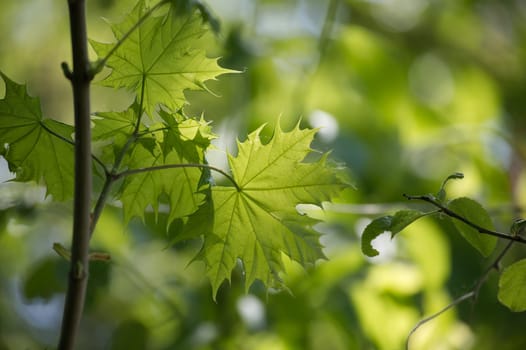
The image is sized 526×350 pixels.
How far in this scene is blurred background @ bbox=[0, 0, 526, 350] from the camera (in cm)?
92

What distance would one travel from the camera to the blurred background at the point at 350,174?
92 centimetres

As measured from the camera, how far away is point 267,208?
15.4 inches

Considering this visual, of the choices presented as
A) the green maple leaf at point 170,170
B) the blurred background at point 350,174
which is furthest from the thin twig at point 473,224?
the blurred background at point 350,174

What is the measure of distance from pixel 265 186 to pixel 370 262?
563mm

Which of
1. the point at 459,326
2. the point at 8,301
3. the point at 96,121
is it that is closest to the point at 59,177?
the point at 96,121

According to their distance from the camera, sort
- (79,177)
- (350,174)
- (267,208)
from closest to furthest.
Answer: (79,177) → (267,208) → (350,174)

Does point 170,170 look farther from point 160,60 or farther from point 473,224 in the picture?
point 473,224

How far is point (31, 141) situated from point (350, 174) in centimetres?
49

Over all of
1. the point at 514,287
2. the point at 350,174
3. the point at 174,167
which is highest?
the point at 350,174

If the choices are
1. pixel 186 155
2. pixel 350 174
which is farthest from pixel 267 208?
pixel 350 174

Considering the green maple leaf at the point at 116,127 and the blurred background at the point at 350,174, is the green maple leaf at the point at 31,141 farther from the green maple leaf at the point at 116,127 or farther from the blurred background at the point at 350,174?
the blurred background at the point at 350,174

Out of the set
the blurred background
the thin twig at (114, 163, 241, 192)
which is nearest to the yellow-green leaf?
the thin twig at (114, 163, 241, 192)

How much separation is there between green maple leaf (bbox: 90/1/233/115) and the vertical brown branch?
89 mm

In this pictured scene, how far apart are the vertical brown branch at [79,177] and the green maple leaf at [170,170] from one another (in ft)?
0.27
